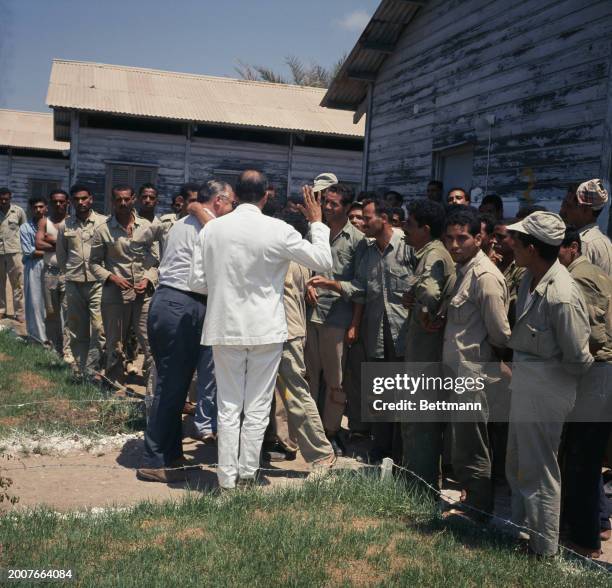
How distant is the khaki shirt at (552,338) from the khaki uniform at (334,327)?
86.6 inches

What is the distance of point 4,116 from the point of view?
31.5 meters

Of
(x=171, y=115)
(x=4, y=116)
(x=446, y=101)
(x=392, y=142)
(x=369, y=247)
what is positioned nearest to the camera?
(x=369, y=247)

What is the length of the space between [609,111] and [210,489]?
16.8 ft

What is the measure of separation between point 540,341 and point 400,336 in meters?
2.09

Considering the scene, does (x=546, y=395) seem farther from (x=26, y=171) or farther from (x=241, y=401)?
(x=26, y=171)

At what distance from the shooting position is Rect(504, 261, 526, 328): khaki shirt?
5254 millimetres

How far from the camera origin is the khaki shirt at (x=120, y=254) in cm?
797

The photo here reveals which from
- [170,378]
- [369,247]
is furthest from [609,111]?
[170,378]

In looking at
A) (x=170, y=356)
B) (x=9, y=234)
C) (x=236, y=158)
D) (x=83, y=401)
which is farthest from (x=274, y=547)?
(x=236, y=158)

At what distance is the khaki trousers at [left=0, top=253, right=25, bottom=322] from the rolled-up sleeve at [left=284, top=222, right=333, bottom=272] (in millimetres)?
9791

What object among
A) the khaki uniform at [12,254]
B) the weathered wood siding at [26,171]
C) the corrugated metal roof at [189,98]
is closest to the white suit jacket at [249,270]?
the khaki uniform at [12,254]

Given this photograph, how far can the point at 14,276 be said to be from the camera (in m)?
13.5

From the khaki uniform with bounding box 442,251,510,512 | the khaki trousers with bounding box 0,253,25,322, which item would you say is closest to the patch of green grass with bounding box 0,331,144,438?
the khaki uniform with bounding box 442,251,510,512

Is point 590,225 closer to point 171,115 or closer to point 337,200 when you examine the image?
point 337,200
